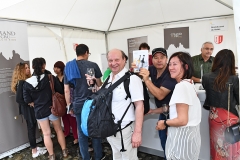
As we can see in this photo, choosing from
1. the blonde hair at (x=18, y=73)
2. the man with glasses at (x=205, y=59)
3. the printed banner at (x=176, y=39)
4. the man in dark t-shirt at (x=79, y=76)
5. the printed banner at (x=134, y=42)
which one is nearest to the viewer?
the man in dark t-shirt at (x=79, y=76)

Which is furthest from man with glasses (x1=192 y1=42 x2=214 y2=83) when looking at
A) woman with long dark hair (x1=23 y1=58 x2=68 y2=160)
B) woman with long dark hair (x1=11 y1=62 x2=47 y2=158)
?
woman with long dark hair (x1=11 y1=62 x2=47 y2=158)

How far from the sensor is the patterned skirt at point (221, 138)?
1424 mm

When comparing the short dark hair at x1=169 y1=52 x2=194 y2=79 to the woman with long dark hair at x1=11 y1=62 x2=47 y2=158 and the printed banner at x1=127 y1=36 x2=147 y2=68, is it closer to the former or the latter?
the woman with long dark hair at x1=11 y1=62 x2=47 y2=158

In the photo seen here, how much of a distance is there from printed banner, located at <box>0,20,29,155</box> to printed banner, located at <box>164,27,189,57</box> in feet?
9.74

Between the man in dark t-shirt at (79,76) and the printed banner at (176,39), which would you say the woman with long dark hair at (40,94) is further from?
the printed banner at (176,39)

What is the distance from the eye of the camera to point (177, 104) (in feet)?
3.73

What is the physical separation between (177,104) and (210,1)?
2750 mm

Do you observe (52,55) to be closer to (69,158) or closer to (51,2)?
(51,2)

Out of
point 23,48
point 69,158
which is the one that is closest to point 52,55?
point 23,48

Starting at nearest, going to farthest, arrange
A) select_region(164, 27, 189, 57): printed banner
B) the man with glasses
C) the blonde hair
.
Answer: the blonde hair
the man with glasses
select_region(164, 27, 189, 57): printed banner

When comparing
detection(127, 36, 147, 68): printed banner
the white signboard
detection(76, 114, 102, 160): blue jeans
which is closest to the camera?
detection(76, 114, 102, 160): blue jeans

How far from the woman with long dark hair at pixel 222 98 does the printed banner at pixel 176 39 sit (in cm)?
276

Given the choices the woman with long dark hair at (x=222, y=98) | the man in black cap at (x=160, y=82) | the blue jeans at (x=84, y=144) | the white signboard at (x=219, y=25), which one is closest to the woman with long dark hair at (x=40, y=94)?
the blue jeans at (x=84, y=144)

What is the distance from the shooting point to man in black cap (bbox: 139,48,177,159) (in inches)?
58.4
